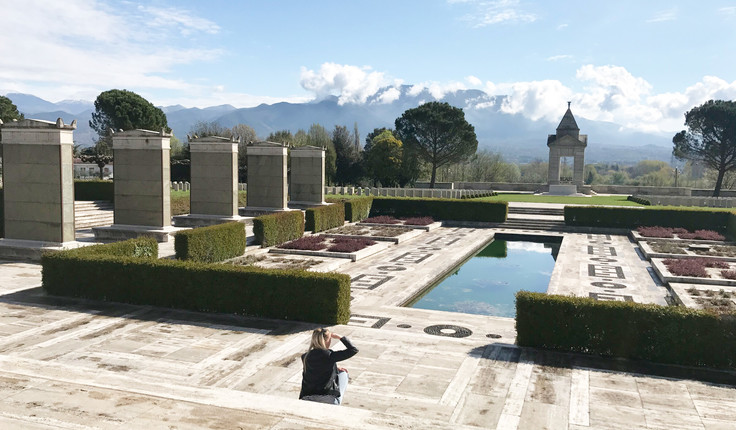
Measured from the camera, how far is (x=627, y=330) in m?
11.8

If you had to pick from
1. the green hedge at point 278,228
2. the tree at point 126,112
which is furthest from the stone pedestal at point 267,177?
the tree at point 126,112

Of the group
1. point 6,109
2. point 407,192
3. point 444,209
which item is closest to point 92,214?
point 444,209

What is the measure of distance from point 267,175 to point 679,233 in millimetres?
23976

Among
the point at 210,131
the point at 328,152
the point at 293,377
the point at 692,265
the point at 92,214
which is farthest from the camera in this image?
the point at 210,131

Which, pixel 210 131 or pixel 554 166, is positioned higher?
pixel 210 131

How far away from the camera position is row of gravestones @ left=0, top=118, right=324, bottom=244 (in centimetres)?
2189

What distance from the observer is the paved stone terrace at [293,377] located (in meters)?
8.24

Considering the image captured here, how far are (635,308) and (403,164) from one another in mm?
56300

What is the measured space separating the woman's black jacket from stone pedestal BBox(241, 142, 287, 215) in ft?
96.5

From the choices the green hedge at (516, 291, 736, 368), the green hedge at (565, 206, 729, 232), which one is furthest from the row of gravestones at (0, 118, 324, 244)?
the green hedge at (516, 291, 736, 368)

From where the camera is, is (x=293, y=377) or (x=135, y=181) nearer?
(x=293, y=377)

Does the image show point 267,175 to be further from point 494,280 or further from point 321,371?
point 321,371

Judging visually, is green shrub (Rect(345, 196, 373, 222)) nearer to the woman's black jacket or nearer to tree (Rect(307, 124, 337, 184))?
tree (Rect(307, 124, 337, 184))

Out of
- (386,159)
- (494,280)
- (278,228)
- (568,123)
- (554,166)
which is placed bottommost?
(494,280)
